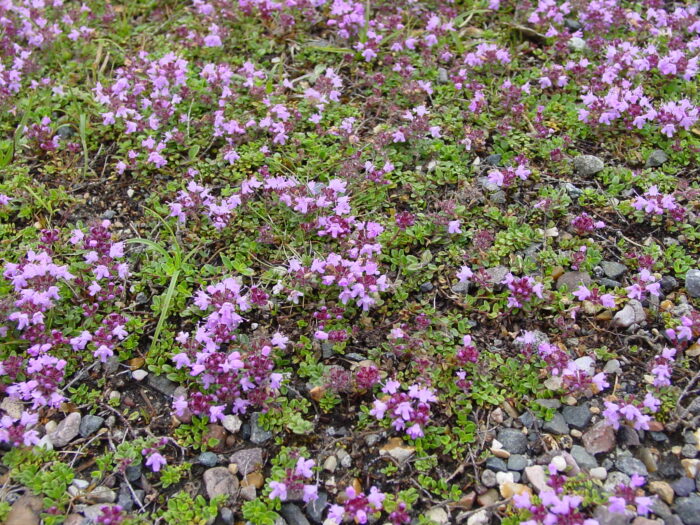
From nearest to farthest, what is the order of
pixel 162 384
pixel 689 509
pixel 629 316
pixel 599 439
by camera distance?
pixel 689 509 → pixel 599 439 → pixel 162 384 → pixel 629 316

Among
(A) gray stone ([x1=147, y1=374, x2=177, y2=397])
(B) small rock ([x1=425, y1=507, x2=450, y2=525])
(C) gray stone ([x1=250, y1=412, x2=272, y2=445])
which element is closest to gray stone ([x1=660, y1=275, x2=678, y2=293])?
(B) small rock ([x1=425, y1=507, x2=450, y2=525])

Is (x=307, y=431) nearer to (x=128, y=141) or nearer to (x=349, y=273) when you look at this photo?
(x=349, y=273)

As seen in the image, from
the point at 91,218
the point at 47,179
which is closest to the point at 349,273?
the point at 91,218

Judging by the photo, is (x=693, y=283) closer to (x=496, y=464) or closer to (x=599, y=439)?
(x=599, y=439)

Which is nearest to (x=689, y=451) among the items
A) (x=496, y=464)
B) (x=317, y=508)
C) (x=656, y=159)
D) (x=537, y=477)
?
(x=537, y=477)

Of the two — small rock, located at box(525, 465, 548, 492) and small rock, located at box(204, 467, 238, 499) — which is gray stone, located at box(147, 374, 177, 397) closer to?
small rock, located at box(204, 467, 238, 499)

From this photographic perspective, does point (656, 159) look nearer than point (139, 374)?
No
